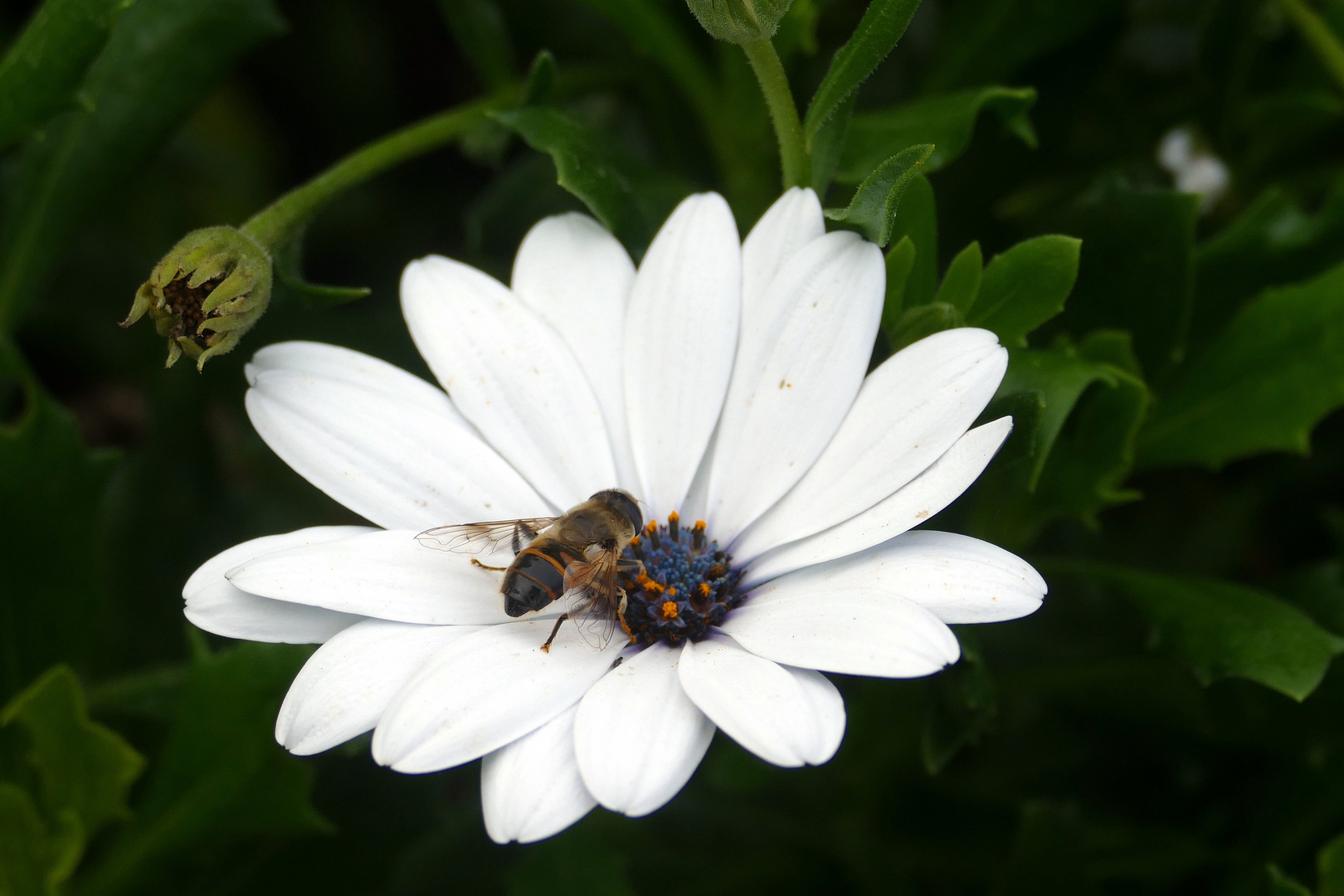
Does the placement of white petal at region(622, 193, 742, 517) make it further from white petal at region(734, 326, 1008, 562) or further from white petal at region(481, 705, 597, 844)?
white petal at region(481, 705, 597, 844)

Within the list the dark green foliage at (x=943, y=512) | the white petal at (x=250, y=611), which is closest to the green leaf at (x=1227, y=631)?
the dark green foliage at (x=943, y=512)

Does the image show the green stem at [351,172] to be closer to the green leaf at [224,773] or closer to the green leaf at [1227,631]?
the green leaf at [224,773]

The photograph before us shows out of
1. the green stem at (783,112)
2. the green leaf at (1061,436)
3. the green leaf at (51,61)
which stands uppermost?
the green leaf at (51,61)

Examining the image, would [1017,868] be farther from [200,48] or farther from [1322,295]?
[200,48]

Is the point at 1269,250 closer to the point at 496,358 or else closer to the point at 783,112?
the point at 783,112

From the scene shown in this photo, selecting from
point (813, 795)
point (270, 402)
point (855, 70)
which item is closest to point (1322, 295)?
point (855, 70)

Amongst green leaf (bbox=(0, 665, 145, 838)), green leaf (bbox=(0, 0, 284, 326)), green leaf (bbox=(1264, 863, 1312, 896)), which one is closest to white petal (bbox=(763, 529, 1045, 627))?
green leaf (bbox=(1264, 863, 1312, 896))

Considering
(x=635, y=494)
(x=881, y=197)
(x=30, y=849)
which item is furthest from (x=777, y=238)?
(x=30, y=849)
